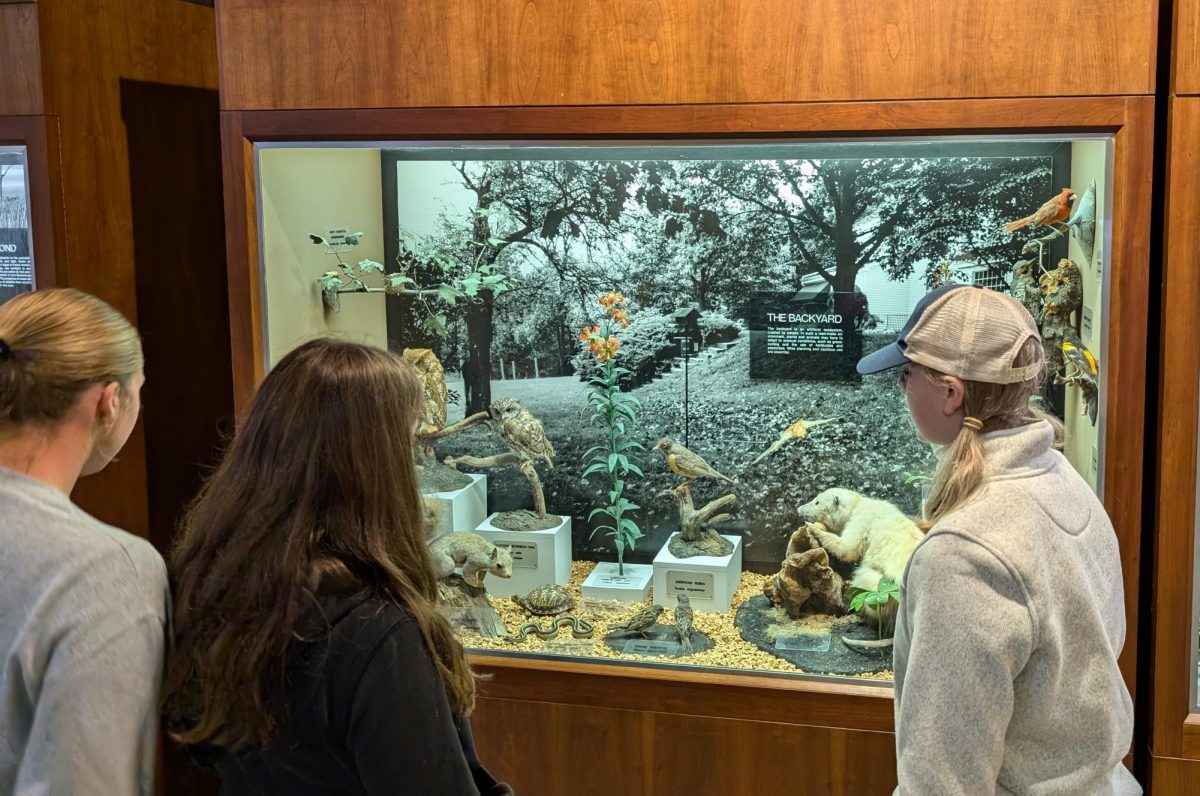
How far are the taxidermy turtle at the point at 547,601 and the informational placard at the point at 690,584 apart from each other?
0.95 feet

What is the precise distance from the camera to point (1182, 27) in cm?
236

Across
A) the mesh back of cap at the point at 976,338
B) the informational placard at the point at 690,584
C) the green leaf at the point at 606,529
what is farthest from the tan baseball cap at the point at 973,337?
the green leaf at the point at 606,529

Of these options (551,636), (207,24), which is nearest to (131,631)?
(551,636)

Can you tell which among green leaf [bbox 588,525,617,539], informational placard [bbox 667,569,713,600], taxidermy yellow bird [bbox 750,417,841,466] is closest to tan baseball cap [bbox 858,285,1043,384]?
taxidermy yellow bird [bbox 750,417,841,466]

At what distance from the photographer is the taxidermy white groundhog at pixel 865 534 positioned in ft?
9.59

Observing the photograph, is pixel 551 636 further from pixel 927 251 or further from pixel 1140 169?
pixel 1140 169

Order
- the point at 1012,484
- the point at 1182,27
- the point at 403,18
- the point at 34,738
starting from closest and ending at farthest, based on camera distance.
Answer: the point at 34,738 < the point at 1012,484 < the point at 1182,27 < the point at 403,18

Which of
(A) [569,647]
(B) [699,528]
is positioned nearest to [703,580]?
(B) [699,528]

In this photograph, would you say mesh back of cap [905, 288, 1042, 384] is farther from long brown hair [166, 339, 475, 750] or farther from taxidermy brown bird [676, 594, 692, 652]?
taxidermy brown bird [676, 594, 692, 652]

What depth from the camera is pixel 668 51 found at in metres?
2.59

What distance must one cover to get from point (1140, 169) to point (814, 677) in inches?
56.5

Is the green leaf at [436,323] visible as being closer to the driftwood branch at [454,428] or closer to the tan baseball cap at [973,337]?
the driftwood branch at [454,428]

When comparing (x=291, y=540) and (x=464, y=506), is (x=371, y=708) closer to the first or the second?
(x=291, y=540)

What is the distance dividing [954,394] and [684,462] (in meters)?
1.50
